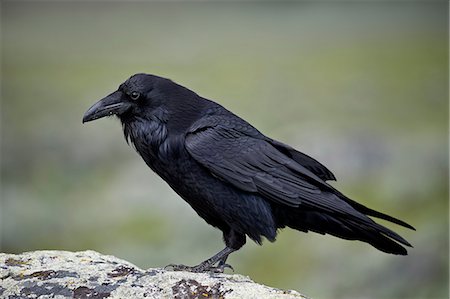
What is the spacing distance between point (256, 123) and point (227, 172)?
6560 mm

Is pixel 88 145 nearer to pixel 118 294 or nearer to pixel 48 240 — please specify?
pixel 48 240

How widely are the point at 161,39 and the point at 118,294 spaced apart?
38.7 ft

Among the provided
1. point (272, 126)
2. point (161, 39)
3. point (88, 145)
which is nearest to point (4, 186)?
point (88, 145)

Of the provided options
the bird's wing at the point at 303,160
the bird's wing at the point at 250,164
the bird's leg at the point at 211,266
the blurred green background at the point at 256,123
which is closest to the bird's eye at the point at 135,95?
the bird's wing at the point at 250,164

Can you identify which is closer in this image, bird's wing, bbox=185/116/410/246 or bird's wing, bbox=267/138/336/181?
bird's wing, bbox=185/116/410/246

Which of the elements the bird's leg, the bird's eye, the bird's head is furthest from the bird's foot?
the bird's eye

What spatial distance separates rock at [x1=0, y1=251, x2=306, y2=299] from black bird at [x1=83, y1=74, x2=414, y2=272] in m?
0.57

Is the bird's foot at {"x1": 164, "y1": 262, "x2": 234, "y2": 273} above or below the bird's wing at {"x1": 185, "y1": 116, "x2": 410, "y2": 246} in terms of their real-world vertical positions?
below

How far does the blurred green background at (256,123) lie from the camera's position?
977 centimetres

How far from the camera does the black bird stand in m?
5.50

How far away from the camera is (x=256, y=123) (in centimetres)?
1203

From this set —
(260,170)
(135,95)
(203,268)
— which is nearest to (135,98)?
(135,95)

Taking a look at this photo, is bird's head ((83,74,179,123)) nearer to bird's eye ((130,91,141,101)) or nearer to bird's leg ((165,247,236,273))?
bird's eye ((130,91,141,101))

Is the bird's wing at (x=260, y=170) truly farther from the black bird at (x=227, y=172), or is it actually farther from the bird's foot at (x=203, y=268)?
the bird's foot at (x=203, y=268)
